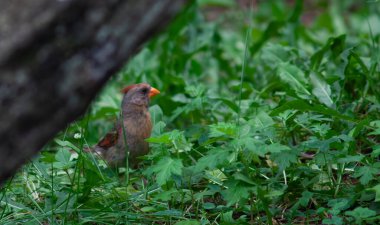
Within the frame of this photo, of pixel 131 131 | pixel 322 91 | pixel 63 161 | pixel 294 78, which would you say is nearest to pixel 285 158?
pixel 63 161

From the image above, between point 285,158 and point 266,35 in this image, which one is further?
point 266,35

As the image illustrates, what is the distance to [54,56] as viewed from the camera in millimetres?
2303

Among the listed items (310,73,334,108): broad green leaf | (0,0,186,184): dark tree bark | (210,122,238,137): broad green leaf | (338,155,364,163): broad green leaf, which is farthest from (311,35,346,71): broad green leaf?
(0,0,186,184): dark tree bark

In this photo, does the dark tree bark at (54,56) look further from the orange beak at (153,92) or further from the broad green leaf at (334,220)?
the orange beak at (153,92)

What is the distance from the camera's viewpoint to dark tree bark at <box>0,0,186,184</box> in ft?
7.44

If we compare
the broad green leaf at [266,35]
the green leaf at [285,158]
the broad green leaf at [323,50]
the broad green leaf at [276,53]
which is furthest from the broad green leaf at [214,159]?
the broad green leaf at [266,35]

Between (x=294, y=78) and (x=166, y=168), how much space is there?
177cm

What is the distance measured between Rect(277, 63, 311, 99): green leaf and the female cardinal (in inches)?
40.5

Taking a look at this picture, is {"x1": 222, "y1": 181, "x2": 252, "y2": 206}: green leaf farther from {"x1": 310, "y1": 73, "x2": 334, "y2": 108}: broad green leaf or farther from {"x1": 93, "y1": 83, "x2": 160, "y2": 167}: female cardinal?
{"x1": 93, "y1": 83, "x2": 160, "y2": 167}: female cardinal

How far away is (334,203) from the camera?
3.54 meters

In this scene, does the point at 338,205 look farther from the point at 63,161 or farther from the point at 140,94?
the point at 140,94

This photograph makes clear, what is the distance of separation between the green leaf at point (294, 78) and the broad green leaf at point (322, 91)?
0.06 meters

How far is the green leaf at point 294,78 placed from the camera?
15.9 feet

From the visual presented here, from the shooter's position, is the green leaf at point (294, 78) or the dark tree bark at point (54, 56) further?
the green leaf at point (294, 78)
